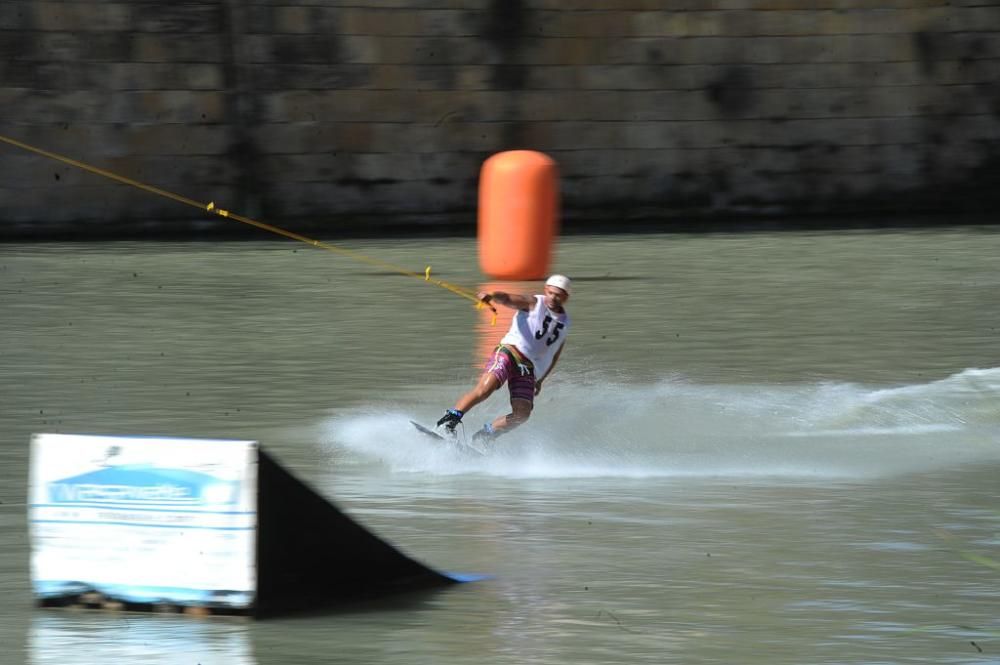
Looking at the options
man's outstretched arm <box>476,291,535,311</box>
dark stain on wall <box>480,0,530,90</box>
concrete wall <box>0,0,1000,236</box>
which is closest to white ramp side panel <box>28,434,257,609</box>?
man's outstretched arm <box>476,291,535,311</box>

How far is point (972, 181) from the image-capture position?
107 ft

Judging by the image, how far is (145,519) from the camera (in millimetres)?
8156

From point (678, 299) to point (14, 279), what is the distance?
737 cm

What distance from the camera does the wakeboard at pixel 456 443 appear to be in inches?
489

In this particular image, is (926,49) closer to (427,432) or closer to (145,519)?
(427,432)

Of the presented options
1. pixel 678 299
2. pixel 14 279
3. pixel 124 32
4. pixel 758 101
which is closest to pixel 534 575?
pixel 678 299

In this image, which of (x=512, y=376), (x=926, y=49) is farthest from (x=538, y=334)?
(x=926, y=49)

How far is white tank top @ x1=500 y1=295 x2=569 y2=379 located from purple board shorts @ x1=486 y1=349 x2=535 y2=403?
120 millimetres

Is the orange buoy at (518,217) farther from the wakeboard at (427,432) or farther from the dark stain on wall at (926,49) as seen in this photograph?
the wakeboard at (427,432)

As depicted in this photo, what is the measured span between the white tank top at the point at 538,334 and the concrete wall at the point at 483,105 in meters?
16.1

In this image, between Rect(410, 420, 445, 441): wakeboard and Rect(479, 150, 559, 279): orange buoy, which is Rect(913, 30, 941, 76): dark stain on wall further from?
Rect(410, 420, 445, 441): wakeboard

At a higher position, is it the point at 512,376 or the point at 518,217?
the point at 512,376

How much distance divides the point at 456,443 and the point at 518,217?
11.8m

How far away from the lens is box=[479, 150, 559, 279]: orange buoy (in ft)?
78.3
